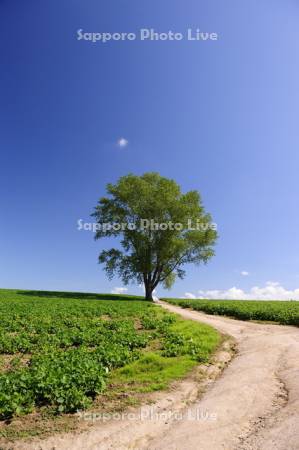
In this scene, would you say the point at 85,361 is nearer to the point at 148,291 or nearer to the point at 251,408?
the point at 251,408

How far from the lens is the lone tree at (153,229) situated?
166 ft

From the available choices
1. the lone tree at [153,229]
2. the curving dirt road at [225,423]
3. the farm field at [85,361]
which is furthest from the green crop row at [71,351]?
the lone tree at [153,229]

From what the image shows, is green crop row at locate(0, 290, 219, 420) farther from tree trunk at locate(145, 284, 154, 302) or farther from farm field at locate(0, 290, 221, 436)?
tree trunk at locate(145, 284, 154, 302)

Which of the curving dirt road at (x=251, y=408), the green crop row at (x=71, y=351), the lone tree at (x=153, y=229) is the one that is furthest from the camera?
the lone tree at (x=153, y=229)

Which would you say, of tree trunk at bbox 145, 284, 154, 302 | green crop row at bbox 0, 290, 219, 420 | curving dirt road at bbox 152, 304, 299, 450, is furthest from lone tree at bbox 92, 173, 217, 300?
curving dirt road at bbox 152, 304, 299, 450

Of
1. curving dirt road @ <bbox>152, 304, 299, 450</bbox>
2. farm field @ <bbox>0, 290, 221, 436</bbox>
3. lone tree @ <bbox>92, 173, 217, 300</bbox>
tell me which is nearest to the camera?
curving dirt road @ <bbox>152, 304, 299, 450</bbox>

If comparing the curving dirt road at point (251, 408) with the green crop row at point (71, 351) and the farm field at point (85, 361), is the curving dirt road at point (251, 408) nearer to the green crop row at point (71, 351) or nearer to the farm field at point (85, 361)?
the farm field at point (85, 361)

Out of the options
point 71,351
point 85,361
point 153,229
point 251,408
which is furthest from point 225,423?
point 153,229

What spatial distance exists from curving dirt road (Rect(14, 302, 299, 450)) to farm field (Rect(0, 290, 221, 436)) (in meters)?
1.47

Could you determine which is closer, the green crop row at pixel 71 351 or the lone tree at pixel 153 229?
the green crop row at pixel 71 351

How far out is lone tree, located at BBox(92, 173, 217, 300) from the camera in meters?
50.5

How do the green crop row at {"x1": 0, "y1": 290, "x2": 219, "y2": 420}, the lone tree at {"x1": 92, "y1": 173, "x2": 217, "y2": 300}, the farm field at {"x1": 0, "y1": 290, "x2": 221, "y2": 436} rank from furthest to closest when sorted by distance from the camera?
the lone tree at {"x1": 92, "y1": 173, "x2": 217, "y2": 300}, the green crop row at {"x1": 0, "y1": 290, "x2": 219, "y2": 420}, the farm field at {"x1": 0, "y1": 290, "x2": 221, "y2": 436}

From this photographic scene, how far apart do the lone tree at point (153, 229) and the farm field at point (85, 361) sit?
2792cm

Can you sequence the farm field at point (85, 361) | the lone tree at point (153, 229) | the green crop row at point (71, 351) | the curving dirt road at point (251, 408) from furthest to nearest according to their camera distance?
the lone tree at point (153, 229), the green crop row at point (71, 351), the farm field at point (85, 361), the curving dirt road at point (251, 408)
